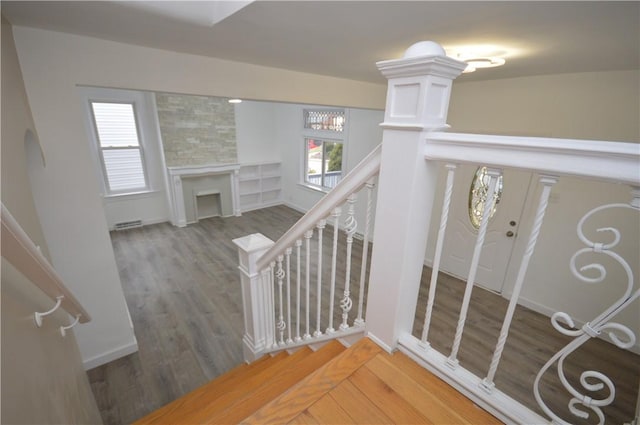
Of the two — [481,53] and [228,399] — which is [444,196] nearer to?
[228,399]

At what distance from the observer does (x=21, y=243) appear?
2.31 ft

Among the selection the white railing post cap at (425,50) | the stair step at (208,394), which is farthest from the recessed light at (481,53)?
the stair step at (208,394)

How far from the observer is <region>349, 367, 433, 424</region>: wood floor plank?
88 centimetres

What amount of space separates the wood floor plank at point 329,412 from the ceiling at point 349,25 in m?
1.56

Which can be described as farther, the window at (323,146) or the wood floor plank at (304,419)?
the window at (323,146)

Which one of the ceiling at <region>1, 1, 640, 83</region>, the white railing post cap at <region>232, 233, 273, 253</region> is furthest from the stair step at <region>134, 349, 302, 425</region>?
the ceiling at <region>1, 1, 640, 83</region>

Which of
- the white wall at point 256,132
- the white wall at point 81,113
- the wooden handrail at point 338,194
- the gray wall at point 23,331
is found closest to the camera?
the gray wall at point 23,331

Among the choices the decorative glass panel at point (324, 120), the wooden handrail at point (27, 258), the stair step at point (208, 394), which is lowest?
the stair step at point (208, 394)

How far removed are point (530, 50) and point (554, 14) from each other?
2.59 feet

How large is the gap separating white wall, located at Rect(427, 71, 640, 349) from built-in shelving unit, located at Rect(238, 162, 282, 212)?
4.71 m

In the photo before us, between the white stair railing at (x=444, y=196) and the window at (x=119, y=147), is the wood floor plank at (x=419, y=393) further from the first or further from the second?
the window at (x=119, y=147)

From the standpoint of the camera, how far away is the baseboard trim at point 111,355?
101 inches

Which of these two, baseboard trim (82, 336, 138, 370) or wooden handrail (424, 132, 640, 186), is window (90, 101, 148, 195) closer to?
baseboard trim (82, 336, 138, 370)

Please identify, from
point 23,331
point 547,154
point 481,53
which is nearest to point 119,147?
point 23,331
